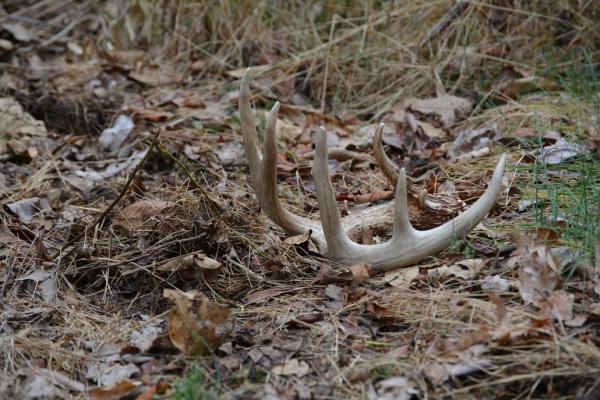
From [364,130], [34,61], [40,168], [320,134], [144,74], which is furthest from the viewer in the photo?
[34,61]

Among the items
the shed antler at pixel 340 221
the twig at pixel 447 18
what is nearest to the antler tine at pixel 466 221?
the shed antler at pixel 340 221

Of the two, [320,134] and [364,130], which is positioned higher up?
[320,134]

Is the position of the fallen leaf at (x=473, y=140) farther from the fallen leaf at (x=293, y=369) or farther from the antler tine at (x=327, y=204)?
the fallen leaf at (x=293, y=369)

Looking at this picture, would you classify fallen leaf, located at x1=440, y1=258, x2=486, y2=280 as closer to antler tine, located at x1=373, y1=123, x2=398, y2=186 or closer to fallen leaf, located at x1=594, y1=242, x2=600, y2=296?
fallen leaf, located at x1=594, y1=242, x2=600, y2=296

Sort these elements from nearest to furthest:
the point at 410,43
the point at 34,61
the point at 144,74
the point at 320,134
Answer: the point at 320,134 → the point at 410,43 → the point at 144,74 → the point at 34,61

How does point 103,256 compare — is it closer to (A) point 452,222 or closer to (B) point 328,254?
(B) point 328,254

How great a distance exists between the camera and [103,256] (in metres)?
3.35

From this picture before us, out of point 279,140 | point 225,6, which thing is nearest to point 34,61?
point 225,6

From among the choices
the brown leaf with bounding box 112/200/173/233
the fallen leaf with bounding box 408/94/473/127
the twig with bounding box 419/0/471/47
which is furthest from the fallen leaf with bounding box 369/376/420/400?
the twig with bounding box 419/0/471/47

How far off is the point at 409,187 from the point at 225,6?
3.00m

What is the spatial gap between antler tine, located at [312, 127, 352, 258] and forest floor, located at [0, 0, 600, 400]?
0.09 m

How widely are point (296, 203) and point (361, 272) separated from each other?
972 mm

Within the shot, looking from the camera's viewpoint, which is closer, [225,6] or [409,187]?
[409,187]

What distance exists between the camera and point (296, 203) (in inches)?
155
